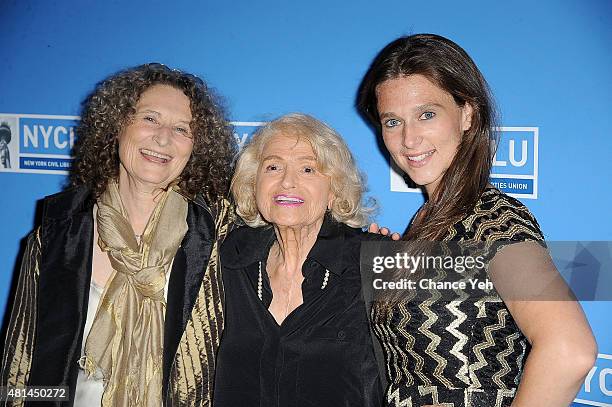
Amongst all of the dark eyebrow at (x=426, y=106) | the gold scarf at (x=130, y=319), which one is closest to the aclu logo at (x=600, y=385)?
the dark eyebrow at (x=426, y=106)

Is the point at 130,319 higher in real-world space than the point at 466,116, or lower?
lower

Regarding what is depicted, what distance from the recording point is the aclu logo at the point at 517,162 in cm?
229

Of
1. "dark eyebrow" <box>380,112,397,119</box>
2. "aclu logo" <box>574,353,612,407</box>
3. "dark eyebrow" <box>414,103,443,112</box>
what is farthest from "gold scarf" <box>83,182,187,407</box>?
"aclu logo" <box>574,353,612,407</box>

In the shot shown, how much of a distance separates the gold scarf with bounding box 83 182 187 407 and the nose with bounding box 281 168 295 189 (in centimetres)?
40

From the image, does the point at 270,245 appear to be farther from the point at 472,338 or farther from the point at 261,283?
the point at 472,338

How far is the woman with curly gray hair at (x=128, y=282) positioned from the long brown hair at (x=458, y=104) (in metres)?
0.77

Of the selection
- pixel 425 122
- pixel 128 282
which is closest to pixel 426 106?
pixel 425 122

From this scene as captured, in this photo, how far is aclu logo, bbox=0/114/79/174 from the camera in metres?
2.92

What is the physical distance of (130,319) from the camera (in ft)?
6.78

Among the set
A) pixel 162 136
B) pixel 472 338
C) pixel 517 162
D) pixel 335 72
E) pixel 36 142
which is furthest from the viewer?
pixel 36 142

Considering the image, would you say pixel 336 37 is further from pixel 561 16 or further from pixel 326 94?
pixel 561 16

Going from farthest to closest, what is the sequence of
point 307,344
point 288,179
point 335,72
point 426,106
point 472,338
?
point 335,72
point 288,179
point 307,344
point 426,106
point 472,338

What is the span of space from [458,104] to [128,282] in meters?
1.16

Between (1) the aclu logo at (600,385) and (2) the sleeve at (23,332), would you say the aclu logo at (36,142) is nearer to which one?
(2) the sleeve at (23,332)
